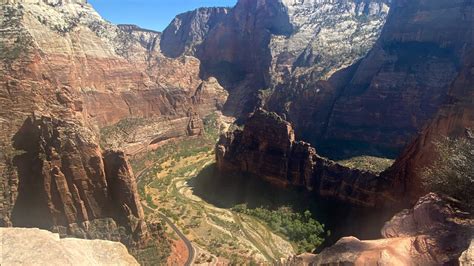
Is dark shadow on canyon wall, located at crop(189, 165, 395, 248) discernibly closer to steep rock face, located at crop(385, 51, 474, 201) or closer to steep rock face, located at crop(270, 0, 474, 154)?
steep rock face, located at crop(385, 51, 474, 201)

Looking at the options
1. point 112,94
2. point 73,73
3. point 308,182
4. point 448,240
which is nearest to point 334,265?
point 448,240

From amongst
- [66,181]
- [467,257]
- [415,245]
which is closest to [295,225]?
[66,181]

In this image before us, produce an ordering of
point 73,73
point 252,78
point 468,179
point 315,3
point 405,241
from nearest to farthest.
A: point 405,241 < point 468,179 < point 73,73 < point 252,78 < point 315,3

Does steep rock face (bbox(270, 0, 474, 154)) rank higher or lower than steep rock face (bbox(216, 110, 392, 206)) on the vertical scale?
higher

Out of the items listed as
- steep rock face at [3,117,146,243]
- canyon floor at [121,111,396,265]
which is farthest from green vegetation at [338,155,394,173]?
steep rock face at [3,117,146,243]

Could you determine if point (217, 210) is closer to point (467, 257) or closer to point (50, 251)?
point (50, 251)

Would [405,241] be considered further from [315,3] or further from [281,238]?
[315,3]
